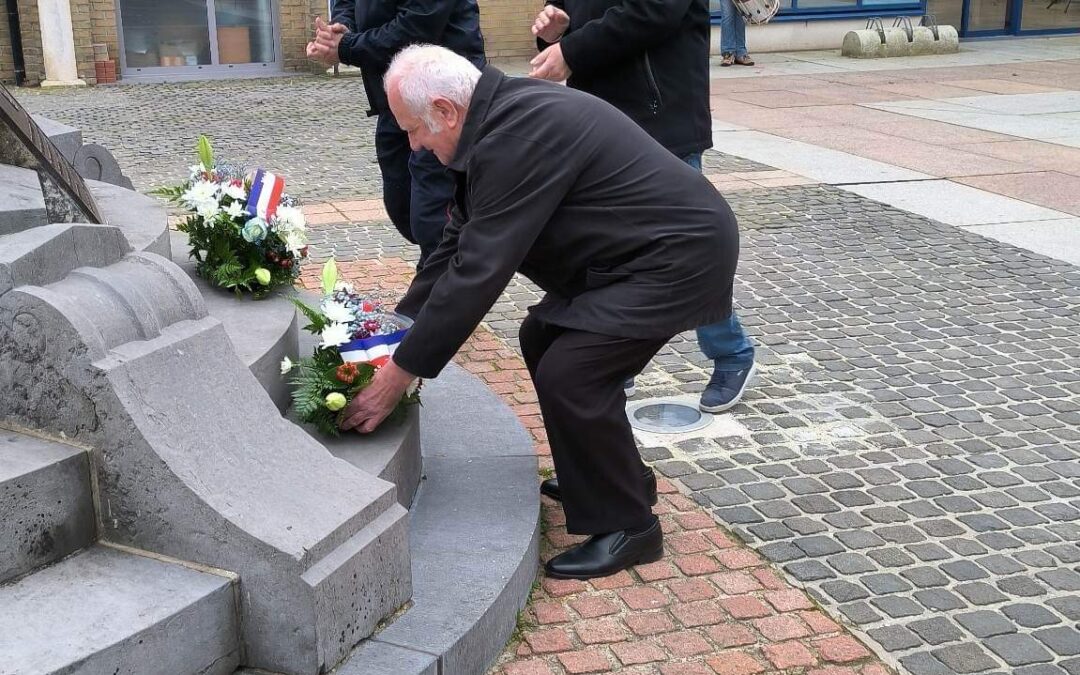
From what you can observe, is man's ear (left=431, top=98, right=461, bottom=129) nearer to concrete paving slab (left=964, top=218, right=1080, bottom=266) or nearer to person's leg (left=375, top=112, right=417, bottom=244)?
person's leg (left=375, top=112, right=417, bottom=244)

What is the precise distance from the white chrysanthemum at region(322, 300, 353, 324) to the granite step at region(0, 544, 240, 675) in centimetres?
97

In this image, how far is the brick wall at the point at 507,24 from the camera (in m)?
16.3

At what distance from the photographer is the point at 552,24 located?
459 centimetres

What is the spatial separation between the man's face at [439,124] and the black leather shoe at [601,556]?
3.72 feet

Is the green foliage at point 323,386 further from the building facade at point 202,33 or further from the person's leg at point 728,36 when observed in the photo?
the person's leg at point 728,36

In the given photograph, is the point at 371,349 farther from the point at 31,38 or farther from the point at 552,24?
the point at 31,38

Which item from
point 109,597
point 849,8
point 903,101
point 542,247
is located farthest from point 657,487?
point 849,8

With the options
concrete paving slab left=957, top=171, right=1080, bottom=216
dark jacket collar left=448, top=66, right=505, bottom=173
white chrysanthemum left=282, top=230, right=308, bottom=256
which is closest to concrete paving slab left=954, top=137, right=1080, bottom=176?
concrete paving slab left=957, top=171, right=1080, bottom=216

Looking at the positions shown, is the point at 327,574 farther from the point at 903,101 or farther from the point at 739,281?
the point at 903,101

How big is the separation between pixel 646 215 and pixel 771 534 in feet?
3.65

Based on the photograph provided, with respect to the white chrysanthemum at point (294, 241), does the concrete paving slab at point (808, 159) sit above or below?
below

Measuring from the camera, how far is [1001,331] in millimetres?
5617

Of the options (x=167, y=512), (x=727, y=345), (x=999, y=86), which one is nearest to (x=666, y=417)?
(x=727, y=345)

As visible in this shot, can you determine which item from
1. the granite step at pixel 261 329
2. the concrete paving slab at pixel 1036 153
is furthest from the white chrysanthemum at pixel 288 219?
the concrete paving slab at pixel 1036 153
